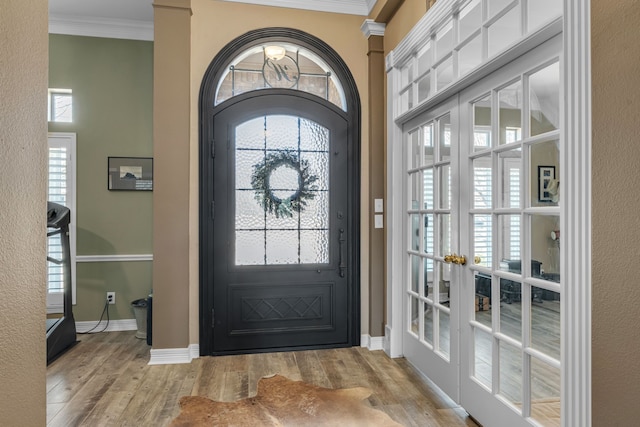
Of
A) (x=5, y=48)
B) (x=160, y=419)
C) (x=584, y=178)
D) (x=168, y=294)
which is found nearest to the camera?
(x=5, y=48)

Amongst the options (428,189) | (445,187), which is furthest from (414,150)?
(445,187)

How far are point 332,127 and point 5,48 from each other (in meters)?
2.66

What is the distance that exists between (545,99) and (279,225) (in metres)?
2.22

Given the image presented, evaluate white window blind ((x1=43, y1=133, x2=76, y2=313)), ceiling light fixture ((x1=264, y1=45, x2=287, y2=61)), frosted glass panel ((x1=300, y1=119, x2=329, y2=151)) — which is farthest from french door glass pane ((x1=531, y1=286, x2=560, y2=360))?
white window blind ((x1=43, y1=133, x2=76, y2=313))

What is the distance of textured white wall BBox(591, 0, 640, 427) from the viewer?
1.16 metres

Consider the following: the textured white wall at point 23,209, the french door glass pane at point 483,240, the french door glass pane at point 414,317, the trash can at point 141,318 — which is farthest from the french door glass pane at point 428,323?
the trash can at point 141,318

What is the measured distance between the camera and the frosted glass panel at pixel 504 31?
1839mm

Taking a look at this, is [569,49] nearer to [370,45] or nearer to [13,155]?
[13,155]

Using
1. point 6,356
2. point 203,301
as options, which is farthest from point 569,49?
point 203,301

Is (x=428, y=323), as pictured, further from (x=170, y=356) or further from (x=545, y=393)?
(x=170, y=356)

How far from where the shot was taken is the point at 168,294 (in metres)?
3.12

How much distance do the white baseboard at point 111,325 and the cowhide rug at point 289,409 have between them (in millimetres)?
1803

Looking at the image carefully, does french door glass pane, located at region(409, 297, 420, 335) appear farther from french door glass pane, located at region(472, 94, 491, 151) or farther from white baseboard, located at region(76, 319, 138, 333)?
white baseboard, located at region(76, 319, 138, 333)

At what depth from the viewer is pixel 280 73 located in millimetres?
3459
